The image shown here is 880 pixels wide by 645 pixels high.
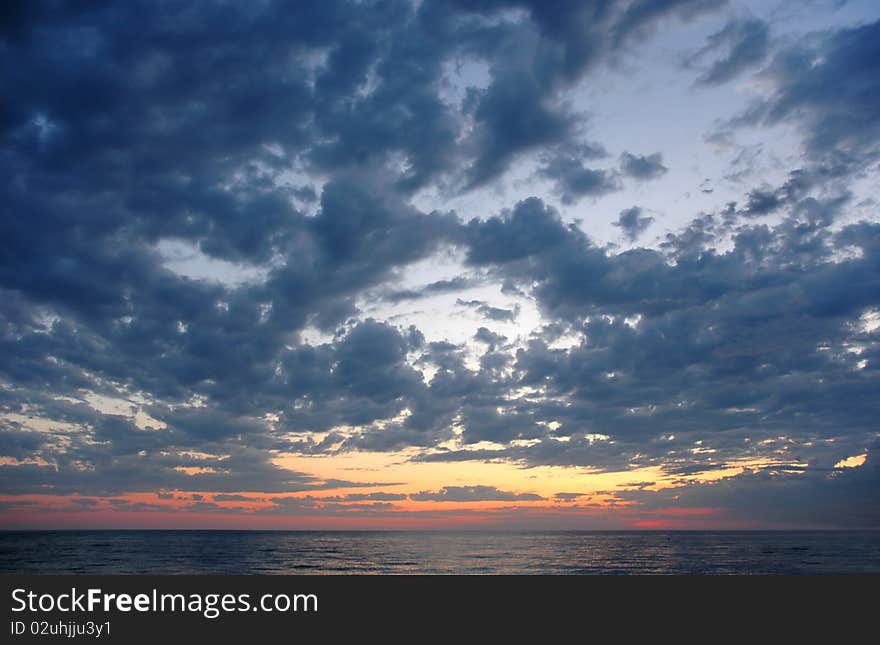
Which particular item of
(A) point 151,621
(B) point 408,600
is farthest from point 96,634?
(B) point 408,600

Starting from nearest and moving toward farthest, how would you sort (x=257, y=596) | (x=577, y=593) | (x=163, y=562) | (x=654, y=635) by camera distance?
(x=654, y=635) → (x=257, y=596) → (x=577, y=593) → (x=163, y=562)

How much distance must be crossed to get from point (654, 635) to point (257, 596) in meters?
17.8

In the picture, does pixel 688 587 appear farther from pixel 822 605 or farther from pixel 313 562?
pixel 313 562

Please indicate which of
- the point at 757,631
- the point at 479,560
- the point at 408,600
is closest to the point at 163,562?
the point at 479,560

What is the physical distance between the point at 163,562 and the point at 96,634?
240 ft

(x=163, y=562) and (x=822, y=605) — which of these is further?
(x=163, y=562)

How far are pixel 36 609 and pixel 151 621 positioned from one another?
698 cm

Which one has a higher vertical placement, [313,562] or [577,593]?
[577,593]

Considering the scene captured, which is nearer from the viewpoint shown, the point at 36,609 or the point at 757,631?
the point at 757,631

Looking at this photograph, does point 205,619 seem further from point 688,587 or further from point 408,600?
point 688,587

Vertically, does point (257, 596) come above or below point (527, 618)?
above

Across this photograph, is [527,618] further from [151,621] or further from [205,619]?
[151,621]

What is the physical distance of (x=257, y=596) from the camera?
1052 inches

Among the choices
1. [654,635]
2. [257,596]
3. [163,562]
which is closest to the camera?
[654,635]
